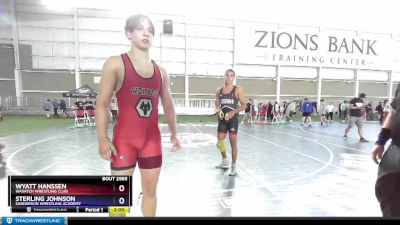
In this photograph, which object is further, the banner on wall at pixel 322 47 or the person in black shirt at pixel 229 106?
the person in black shirt at pixel 229 106

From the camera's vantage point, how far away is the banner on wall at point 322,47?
1.85 metres

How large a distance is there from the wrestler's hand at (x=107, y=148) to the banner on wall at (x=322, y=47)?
1.33 meters

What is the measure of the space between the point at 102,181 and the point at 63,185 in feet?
0.49

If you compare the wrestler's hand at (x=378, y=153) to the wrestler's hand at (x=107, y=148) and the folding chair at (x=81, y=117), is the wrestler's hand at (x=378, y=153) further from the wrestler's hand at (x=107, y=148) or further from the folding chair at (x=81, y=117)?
the folding chair at (x=81, y=117)

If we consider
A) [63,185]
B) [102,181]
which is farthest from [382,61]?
[63,185]

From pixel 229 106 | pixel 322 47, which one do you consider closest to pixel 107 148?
pixel 322 47

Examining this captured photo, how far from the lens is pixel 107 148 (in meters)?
1.32

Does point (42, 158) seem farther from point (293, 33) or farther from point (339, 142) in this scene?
point (339, 142)

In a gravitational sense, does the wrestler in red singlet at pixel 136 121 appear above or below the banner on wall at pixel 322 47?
below

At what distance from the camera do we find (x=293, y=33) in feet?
6.69

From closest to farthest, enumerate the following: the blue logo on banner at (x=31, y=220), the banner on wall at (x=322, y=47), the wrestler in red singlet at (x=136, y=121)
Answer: the blue logo on banner at (x=31, y=220), the wrestler in red singlet at (x=136, y=121), the banner on wall at (x=322, y=47)
